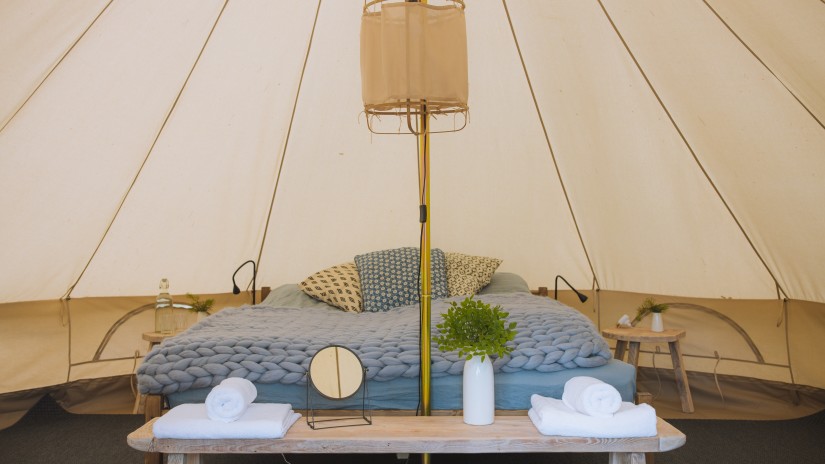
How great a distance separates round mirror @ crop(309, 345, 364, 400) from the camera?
90.0 inches

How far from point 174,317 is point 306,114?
1.21 m

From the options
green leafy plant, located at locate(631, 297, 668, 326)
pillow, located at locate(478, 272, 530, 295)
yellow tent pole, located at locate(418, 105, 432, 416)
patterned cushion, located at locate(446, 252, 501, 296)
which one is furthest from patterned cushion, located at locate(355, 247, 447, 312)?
yellow tent pole, located at locate(418, 105, 432, 416)

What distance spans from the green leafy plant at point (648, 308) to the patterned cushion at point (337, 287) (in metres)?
1.50

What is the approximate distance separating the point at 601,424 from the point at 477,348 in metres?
0.39

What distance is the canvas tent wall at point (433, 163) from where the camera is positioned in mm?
3330

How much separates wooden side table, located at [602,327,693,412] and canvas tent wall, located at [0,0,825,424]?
1.15 ft

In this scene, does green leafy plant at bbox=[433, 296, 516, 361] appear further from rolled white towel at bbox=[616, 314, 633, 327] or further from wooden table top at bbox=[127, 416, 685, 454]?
rolled white towel at bbox=[616, 314, 633, 327]

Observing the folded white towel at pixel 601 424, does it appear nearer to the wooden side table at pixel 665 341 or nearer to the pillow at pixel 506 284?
the wooden side table at pixel 665 341

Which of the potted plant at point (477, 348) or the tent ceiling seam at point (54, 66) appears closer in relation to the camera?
the potted plant at point (477, 348)

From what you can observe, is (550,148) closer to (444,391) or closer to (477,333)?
(444,391)

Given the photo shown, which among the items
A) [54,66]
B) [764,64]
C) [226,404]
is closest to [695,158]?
[764,64]

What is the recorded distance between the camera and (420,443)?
79.3 inches

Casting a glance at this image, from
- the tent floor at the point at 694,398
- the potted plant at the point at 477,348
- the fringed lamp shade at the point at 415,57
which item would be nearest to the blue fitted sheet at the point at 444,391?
the potted plant at the point at 477,348

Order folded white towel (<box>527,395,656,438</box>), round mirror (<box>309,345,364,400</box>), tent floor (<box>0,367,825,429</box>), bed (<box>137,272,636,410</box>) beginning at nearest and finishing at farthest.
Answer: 1. folded white towel (<box>527,395,656,438</box>)
2. round mirror (<box>309,345,364,400</box>)
3. bed (<box>137,272,636,410</box>)
4. tent floor (<box>0,367,825,429</box>)
